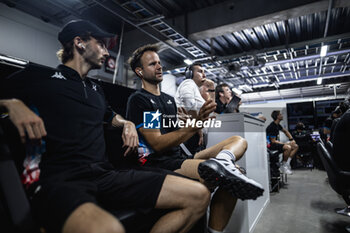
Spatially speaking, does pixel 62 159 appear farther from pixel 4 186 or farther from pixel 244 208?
pixel 244 208

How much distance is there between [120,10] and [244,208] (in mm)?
3095

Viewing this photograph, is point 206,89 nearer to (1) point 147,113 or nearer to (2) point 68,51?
(1) point 147,113

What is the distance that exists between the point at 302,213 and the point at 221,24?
10.4 feet

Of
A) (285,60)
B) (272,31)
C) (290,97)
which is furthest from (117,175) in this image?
(290,97)

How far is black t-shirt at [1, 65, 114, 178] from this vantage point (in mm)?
939

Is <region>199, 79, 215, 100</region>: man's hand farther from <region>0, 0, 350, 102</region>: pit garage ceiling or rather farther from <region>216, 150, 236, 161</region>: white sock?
<region>216, 150, 236, 161</region>: white sock

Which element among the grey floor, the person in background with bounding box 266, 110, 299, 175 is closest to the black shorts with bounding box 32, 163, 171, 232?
the grey floor


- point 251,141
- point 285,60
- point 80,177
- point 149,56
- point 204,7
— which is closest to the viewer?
point 80,177

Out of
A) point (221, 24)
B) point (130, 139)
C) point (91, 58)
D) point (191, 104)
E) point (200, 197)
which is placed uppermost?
point (221, 24)

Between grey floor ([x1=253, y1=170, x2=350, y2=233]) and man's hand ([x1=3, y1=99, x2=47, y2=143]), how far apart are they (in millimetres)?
1878

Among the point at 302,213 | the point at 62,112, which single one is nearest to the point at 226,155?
the point at 62,112

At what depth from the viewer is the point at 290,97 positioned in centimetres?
1066

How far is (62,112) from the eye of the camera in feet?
3.35

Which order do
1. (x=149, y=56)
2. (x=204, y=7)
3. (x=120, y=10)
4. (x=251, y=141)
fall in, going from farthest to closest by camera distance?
(x=204, y=7), (x=120, y=10), (x=251, y=141), (x=149, y=56)
